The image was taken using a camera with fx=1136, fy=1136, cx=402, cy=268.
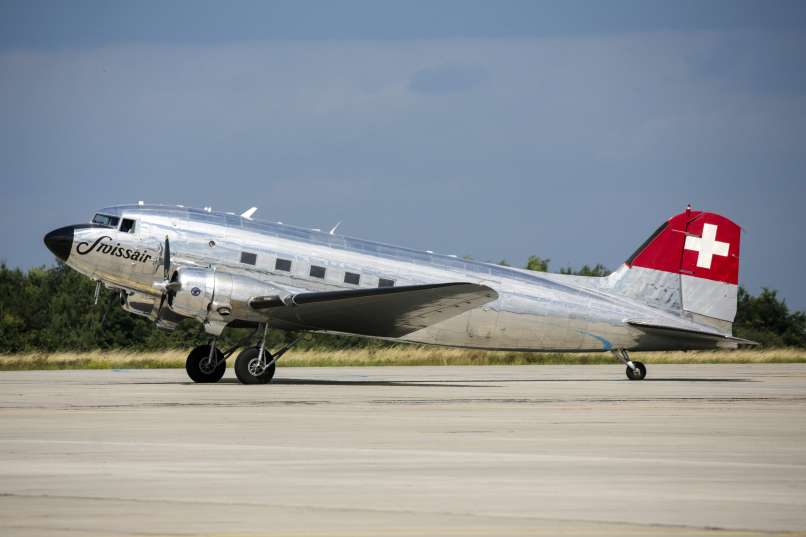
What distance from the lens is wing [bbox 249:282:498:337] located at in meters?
23.9

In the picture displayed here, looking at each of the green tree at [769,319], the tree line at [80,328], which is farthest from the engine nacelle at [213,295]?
the green tree at [769,319]

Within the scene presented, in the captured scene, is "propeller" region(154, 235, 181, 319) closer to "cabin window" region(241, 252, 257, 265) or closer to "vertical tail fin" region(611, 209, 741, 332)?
"cabin window" region(241, 252, 257, 265)

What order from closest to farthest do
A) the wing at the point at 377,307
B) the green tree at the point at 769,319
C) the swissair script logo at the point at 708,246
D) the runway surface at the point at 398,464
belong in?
the runway surface at the point at 398,464
the wing at the point at 377,307
the swissair script logo at the point at 708,246
the green tree at the point at 769,319

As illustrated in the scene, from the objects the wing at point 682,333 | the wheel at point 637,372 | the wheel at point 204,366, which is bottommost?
the wheel at point 204,366

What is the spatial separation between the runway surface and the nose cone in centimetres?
450

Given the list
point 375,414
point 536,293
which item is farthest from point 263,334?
point 375,414

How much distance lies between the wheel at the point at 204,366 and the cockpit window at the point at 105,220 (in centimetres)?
330

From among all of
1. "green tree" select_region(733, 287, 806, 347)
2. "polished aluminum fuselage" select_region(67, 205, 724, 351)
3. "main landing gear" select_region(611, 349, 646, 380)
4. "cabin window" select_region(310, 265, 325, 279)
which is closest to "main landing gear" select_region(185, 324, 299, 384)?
"polished aluminum fuselage" select_region(67, 205, 724, 351)

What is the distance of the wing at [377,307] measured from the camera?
78.3 feet

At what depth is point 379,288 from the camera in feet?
79.7

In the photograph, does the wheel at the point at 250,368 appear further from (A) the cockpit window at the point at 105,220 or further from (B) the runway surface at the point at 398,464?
(A) the cockpit window at the point at 105,220

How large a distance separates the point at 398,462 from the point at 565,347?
16.7 metres

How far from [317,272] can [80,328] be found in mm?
30007

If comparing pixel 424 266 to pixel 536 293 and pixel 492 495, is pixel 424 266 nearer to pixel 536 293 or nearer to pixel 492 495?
pixel 536 293
